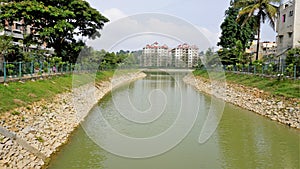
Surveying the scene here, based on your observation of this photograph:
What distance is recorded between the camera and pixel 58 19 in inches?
806

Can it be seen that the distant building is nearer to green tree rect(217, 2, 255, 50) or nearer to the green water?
green tree rect(217, 2, 255, 50)

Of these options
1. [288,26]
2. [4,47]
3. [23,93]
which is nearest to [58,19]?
[4,47]

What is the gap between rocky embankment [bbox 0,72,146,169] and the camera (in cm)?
700

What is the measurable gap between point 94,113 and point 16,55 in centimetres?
663

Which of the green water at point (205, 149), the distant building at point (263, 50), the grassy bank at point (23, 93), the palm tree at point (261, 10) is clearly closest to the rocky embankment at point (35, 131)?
the grassy bank at point (23, 93)

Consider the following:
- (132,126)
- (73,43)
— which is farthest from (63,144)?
(73,43)

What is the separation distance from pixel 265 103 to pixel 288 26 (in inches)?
441

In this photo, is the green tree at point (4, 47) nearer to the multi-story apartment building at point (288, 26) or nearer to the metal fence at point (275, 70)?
the metal fence at point (275, 70)

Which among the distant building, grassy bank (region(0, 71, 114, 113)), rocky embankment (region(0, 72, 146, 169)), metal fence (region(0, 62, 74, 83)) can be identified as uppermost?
the distant building

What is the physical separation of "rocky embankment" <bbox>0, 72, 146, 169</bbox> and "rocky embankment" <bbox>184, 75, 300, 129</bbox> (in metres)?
9.67

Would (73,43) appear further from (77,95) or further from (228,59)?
(228,59)

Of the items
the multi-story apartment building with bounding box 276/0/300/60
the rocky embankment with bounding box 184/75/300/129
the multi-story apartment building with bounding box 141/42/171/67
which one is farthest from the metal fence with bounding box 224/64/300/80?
the multi-story apartment building with bounding box 141/42/171/67

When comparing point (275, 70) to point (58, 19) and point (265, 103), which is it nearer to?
point (265, 103)

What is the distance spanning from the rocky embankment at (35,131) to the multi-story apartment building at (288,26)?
60.1ft
